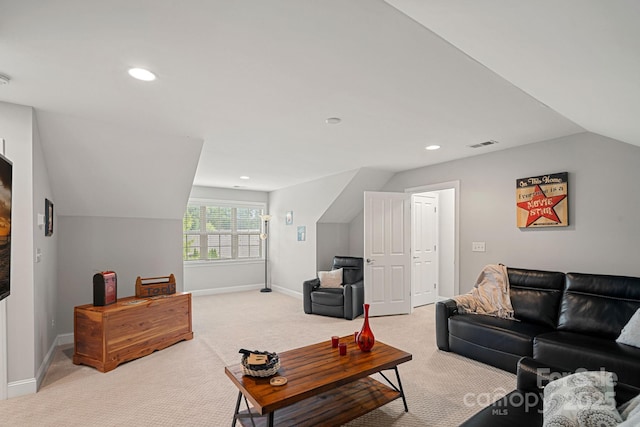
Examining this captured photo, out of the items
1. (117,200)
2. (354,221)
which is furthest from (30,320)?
(354,221)

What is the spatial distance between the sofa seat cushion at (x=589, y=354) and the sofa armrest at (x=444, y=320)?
0.90 m

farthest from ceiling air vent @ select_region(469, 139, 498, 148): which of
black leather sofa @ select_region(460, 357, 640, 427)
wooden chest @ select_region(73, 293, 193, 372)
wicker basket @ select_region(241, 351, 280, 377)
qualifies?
wooden chest @ select_region(73, 293, 193, 372)

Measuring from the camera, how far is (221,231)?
7414mm

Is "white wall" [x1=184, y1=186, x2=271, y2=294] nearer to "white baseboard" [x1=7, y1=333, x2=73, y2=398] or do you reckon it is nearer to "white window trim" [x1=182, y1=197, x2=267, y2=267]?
"white window trim" [x1=182, y1=197, x2=267, y2=267]

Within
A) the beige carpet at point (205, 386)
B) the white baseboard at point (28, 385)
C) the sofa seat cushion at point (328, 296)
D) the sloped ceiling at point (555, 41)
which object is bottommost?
the beige carpet at point (205, 386)

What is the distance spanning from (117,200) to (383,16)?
3983mm

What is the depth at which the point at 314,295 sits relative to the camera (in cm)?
539

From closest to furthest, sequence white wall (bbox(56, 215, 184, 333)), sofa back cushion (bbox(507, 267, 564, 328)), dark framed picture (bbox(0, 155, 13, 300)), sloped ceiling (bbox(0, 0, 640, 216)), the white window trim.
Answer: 1. sloped ceiling (bbox(0, 0, 640, 216))
2. dark framed picture (bbox(0, 155, 13, 300))
3. sofa back cushion (bbox(507, 267, 564, 328))
4. white wall (bbox(56, 215, 184, 333))
5. the white window trim

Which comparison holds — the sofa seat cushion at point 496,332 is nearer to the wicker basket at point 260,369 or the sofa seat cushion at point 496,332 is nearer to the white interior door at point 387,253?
the white interior door at point 387,253

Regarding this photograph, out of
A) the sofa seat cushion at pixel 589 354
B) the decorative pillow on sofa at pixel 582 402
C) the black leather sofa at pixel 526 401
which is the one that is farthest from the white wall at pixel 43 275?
the sofa seat cushion at pixel 589 354

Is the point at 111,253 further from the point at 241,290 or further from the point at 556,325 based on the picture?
the point at 556,325

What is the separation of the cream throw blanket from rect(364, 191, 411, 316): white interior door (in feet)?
5.06

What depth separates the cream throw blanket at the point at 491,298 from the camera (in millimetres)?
3615

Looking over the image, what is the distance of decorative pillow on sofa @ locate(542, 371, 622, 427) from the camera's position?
4.20 ft
